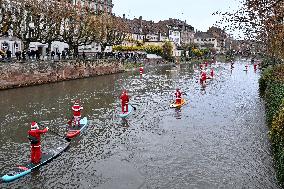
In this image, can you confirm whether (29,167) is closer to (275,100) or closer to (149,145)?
(149,145)

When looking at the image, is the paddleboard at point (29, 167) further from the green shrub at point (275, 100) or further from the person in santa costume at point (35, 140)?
the green shrub at point (275, 100)

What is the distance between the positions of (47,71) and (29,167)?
31833 millimetres

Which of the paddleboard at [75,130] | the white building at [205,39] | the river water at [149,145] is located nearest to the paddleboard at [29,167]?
the river water at [149,145]

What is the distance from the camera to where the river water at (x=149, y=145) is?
14125 millimetres

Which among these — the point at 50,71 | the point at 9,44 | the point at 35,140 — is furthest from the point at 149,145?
the point at 9,44

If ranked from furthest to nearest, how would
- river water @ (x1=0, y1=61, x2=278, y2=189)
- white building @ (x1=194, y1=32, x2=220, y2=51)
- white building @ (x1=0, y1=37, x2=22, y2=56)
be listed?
white building @ (x1=194, y1=32, x2=220, y2=51) → white building @ (x1=0, y1=37, x2=22, y2=56) → river water @ (x1=0, y1=61, x2=278, y2=189)

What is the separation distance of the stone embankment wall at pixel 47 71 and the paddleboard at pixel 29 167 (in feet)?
75.7

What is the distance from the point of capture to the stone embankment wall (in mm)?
38562

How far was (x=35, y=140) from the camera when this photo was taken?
14711mm

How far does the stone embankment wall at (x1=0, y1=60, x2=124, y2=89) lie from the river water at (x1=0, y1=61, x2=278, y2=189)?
675 centimetres

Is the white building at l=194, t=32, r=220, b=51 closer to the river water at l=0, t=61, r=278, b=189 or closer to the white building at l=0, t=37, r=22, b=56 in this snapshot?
the white building at l=0, t=37, r=22, b=56

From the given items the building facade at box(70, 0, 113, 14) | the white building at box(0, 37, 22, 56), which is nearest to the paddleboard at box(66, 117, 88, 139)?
the white building at box(0, 37, 22, 56)

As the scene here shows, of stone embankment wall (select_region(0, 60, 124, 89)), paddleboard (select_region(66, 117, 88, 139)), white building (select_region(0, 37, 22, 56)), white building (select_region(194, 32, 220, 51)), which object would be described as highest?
white building (select_region(194, 32, 220, 51))

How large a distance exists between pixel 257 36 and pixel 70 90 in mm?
18993
